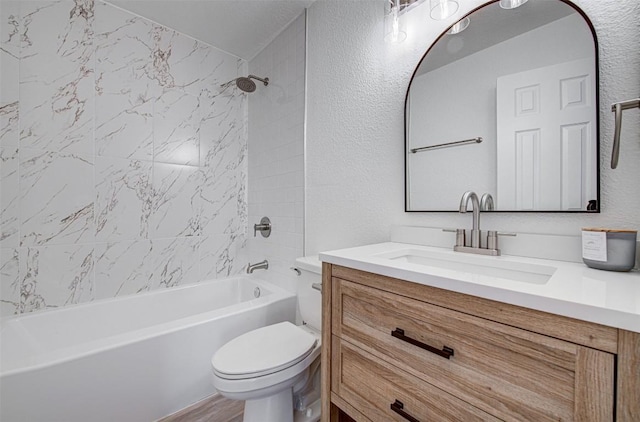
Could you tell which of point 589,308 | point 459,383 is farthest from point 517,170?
point 459,383

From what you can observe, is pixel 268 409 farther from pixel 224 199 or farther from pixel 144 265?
pixel 224 199

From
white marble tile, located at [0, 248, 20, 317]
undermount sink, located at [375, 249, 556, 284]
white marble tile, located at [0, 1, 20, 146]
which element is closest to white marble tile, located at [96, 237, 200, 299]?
white marble tile, located at [0, 248, 20, 317]

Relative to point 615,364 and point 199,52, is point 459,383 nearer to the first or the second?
point 615,364

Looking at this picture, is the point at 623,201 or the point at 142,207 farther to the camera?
the point at 142,207

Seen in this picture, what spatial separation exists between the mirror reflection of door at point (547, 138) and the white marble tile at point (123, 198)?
7.48 ft

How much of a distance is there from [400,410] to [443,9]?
5.05 feet

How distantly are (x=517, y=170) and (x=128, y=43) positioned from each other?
102 inches

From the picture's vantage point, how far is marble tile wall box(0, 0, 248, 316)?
1.59 meters

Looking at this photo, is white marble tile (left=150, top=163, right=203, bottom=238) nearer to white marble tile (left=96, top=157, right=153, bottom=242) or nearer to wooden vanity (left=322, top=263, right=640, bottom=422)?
white marble tile (left=96, top=157, right=153, bottom=242)

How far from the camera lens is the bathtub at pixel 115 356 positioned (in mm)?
1093

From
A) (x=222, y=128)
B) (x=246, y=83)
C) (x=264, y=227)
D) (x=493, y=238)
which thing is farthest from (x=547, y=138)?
(x=222, y=128)

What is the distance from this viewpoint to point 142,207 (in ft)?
6.62

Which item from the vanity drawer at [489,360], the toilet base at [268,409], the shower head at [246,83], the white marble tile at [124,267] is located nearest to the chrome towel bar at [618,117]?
the vanity drawer at [489,360]

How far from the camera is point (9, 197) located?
1558mm
